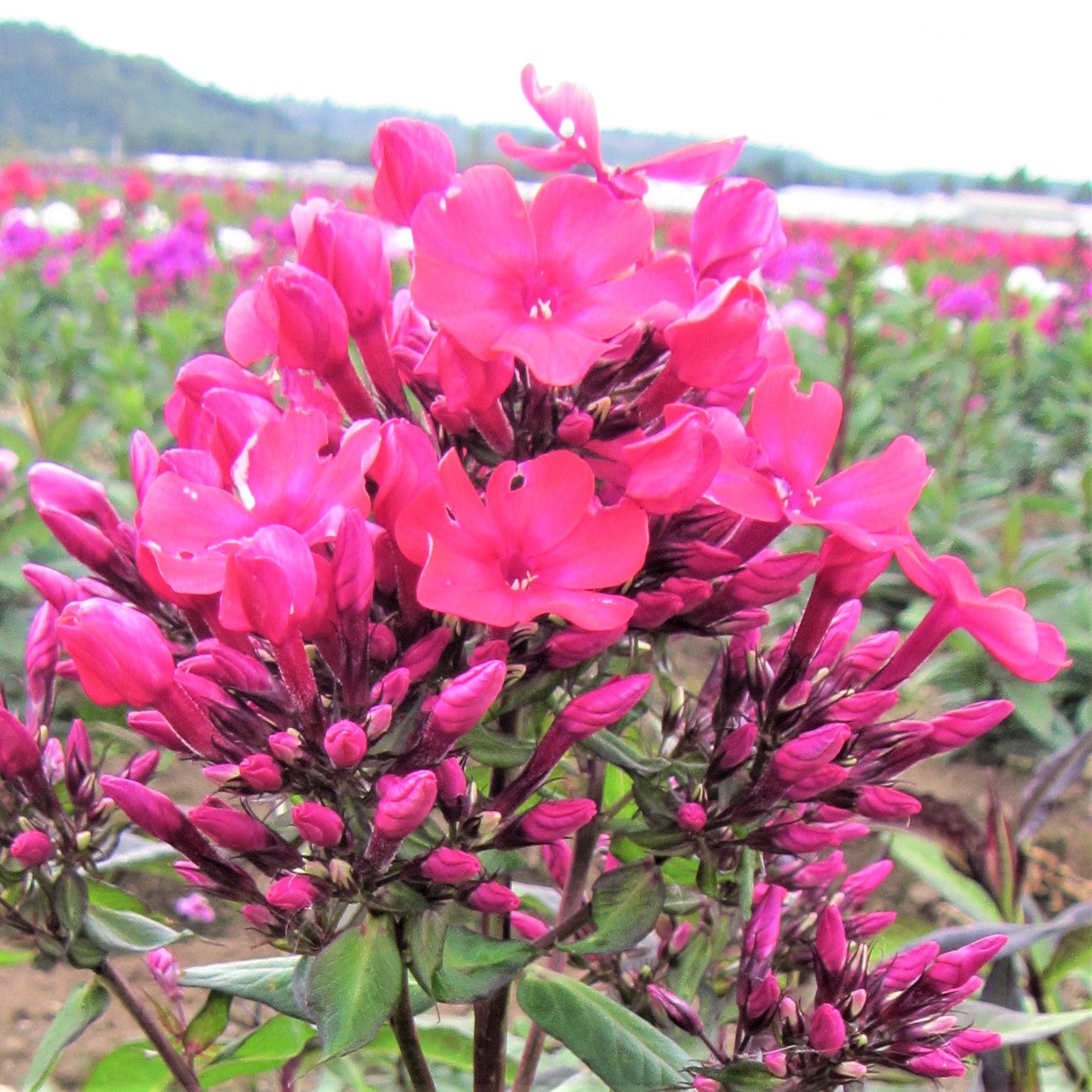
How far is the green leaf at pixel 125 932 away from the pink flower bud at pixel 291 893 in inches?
11.4

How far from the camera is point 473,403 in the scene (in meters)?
0.67

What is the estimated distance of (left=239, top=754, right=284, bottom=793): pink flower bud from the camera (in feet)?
2.11

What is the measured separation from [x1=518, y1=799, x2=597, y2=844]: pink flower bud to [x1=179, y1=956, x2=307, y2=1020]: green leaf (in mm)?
204

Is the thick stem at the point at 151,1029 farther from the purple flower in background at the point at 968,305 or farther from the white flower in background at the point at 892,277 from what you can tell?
the white flower in background at the point at 892,277

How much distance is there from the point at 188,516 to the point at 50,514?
0.23 m

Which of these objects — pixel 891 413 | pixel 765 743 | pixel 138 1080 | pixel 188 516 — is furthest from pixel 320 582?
pixel 891 413

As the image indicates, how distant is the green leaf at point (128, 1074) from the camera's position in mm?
1120

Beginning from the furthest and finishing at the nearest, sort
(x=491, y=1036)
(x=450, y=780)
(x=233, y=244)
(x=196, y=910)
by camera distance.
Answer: (x=233, y=244), (x=196, y=910), (x=491, y=1036), (x=450, y=780)

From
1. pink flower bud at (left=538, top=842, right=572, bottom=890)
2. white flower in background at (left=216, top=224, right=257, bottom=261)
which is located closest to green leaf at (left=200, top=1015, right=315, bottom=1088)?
pink flower bud at (left=538, top=842, right=572, bottom=890)

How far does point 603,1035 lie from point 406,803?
37 centimetres

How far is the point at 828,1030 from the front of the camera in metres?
0.78

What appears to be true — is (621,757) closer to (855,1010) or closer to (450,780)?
(450,780)

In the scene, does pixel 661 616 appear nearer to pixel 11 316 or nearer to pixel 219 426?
pixel 219 426

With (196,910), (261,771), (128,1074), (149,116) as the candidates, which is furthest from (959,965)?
(149,116)
